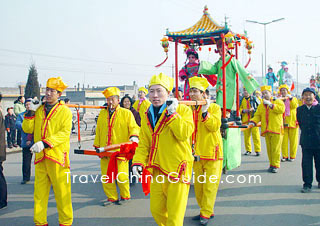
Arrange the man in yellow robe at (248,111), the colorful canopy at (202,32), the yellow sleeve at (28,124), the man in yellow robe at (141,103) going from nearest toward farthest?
the yellow sleeve at (28,124) → the colorful canopy at (202,32) → the man in yellow robe at (141,103) → the man in yellow robe at (248,111)

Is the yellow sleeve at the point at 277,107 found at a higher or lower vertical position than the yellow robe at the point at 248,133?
higher

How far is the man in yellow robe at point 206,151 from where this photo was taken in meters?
4.73

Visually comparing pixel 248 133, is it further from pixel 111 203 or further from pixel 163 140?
pixel 163 140

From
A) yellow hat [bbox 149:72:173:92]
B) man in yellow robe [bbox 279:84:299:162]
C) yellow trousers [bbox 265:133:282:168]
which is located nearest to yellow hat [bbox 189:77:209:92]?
yellow hat [bbox 149:72:173:92]

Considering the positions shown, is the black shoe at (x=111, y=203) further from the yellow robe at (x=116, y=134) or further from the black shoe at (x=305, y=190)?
the black shoe at (x=305, y=190)

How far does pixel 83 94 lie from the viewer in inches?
1811

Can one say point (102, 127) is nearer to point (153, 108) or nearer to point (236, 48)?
point (153, 108)

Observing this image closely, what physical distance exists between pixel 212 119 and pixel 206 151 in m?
0.52

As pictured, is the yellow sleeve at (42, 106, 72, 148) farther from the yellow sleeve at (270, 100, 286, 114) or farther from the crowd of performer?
the yellow sleeve at (270, 100, 286, 114)

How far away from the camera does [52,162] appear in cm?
445

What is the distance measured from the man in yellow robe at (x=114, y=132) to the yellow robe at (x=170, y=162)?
206cm

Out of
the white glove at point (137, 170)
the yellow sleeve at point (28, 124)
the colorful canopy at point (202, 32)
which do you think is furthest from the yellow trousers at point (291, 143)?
the yellow sleeve at point (28, 124)

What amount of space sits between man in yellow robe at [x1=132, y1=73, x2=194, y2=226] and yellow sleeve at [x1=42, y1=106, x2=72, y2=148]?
4.42 ft

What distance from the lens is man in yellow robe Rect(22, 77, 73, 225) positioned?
4.43 metres
